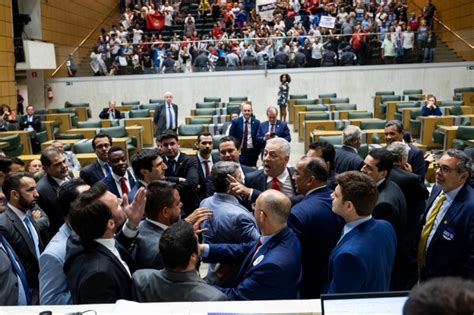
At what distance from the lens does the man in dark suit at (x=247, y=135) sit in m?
6.75

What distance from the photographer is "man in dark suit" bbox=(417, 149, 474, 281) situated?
9.35 ft

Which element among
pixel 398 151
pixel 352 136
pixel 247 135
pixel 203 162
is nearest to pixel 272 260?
pixel 398 151

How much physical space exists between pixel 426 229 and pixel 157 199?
1871 millimetres

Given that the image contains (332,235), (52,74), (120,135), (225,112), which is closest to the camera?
(332,235)

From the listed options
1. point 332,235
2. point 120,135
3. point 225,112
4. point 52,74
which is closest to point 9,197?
point 332,235

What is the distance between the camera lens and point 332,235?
109 inches

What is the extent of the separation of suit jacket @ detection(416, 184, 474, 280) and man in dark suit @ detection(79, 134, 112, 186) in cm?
302

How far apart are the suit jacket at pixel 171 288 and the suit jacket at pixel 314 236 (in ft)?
2.76

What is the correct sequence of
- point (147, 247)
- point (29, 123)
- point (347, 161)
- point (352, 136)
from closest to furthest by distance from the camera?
point (147, 247)
point (347, 161)
point (352, 136)
point (29, 123)

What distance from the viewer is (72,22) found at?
1964 cm

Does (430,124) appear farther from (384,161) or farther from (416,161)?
(384,161)

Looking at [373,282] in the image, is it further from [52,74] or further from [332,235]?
[52,74]

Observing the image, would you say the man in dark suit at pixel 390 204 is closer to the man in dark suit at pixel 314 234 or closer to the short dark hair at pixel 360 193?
the man in dark suit at pixel 314 234

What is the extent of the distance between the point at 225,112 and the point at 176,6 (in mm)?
10491
